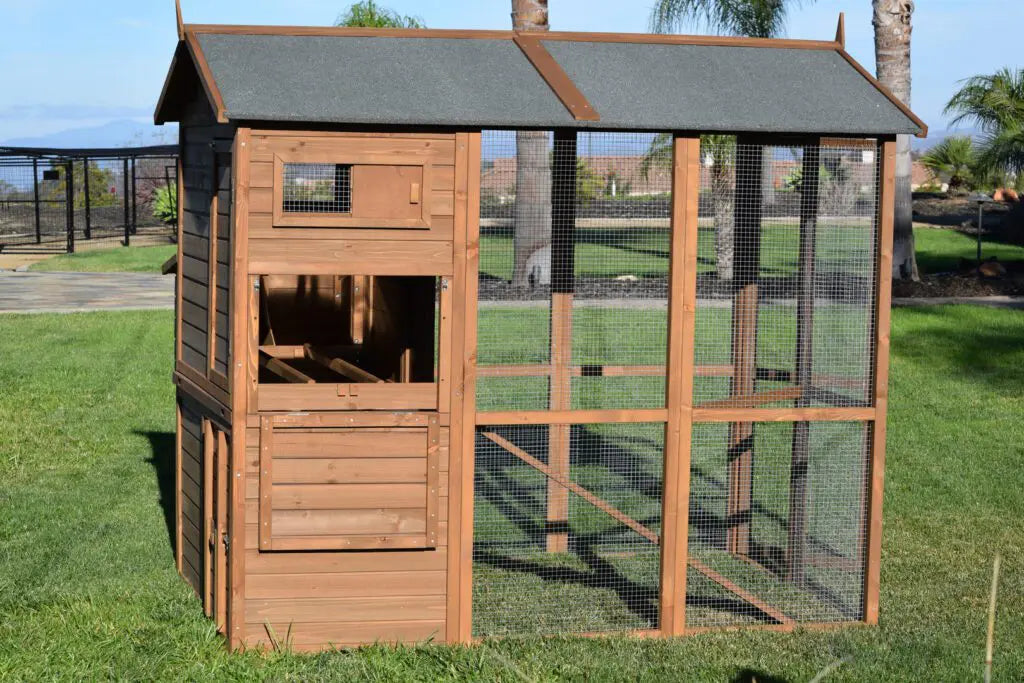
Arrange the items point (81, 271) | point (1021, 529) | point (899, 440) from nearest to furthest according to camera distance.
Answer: point (1021, 529), point (899, 440), point (81, 271)

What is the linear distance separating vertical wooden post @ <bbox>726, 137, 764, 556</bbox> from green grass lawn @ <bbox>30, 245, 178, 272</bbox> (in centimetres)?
1815

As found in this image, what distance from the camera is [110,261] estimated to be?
86.3 feet

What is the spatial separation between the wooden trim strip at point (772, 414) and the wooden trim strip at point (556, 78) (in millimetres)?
1568

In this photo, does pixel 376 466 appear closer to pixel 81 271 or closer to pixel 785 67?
pixel 785 67

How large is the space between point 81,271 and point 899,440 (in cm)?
1685

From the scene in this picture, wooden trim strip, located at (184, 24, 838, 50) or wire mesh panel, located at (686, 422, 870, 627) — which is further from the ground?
wooden trim strip, located at (184, 24, 838, 50)

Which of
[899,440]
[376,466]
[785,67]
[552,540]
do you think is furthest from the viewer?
[899,440]

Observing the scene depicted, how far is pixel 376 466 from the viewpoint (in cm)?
644

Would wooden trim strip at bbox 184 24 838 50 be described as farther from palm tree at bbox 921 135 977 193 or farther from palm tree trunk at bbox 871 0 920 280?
palm tree at bbox 921 135 977 193

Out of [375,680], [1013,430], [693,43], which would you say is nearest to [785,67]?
[693,43]

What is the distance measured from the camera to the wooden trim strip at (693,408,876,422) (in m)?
6.80

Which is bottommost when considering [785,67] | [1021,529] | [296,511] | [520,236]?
[1021,529]

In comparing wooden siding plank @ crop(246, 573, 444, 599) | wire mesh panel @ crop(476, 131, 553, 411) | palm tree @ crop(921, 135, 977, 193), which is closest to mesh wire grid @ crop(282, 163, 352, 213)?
wire mesh panel @ crop(476, 131, 553, 411)

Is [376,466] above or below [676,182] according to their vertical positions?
below
